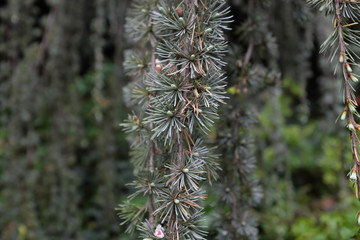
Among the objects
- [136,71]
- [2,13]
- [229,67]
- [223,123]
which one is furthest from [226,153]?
[2,13]

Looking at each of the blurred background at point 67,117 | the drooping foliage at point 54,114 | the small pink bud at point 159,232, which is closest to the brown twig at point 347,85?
the small pink bud at point 159,232

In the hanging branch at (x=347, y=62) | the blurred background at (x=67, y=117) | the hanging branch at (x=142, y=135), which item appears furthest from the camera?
the blurred background at (x=67, y=117)

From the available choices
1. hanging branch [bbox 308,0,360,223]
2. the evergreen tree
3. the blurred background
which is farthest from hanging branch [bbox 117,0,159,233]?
the blurred background


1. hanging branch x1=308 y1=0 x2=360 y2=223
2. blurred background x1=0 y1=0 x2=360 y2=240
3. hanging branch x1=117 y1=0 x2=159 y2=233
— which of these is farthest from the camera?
blurred background x1=0 y1=0 x2=360 y2=240

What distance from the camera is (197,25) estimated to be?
63cm

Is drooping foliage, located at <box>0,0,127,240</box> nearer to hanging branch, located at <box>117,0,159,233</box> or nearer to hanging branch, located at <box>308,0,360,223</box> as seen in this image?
hanging branch, located at <box>117,0,159,233</box>

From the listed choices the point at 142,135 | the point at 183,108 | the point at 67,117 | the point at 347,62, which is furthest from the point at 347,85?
the point at 67,117

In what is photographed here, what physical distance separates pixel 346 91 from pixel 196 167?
327 millimetres

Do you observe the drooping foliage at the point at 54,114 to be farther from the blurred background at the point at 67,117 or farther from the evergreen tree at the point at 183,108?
the evergreen tree at the point at 183,108

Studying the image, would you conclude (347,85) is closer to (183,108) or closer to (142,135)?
(183,108)

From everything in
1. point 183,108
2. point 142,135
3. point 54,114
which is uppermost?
point 183,108

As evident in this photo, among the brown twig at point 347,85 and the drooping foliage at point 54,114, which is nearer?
the brown twig at point 347,85

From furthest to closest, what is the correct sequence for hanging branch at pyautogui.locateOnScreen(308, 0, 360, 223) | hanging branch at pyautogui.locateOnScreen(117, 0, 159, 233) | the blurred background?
1. the blurred background
2. hanging branch at pyautogui.locateOnScreen(117, 0, 159, 233)
3. hanging branch at pyautogui.locateOnScreen(308, 0, 360, 223)

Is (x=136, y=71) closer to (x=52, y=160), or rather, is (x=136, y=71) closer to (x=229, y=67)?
(x=229, y=67)
